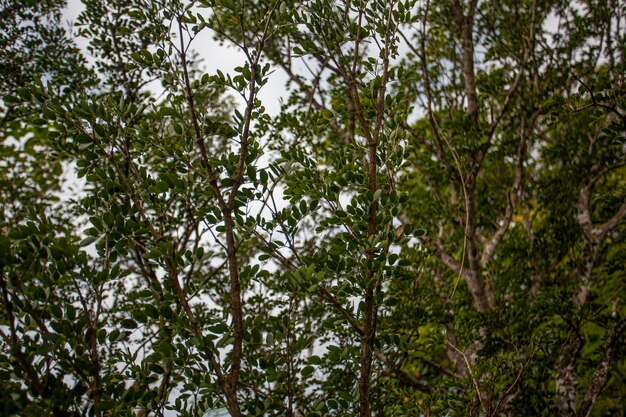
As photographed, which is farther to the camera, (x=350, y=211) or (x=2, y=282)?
(x=350, y=211)

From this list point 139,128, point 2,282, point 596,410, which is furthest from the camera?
point 596,410

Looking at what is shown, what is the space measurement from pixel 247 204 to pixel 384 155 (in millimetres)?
867

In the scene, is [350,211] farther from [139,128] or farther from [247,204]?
[139,128]

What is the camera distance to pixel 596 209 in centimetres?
771

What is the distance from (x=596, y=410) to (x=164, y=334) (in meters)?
9.90

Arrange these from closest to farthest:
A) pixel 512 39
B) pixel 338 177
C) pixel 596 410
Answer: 1. pixel 338 177
2. pixel 512 39
3. pixel 596 410

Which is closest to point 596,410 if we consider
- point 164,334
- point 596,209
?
point 596,209

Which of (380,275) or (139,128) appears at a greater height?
(139,128)

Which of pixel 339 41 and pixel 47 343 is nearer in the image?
pixel 47 343

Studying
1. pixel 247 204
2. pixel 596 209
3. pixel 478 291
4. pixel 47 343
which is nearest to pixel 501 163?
pixel 596 209

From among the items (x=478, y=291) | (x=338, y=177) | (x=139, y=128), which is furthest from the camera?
(x=478, y=291)

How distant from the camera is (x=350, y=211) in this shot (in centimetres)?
230

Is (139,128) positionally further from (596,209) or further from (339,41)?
(596,209)

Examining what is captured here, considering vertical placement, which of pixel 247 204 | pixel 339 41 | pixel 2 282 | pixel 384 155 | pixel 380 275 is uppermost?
pixel 339 41
